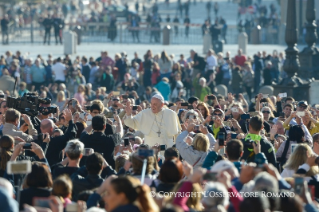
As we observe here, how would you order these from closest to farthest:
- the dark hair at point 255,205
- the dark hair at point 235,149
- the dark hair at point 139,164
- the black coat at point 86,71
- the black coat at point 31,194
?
the dark hair at point 255,205, the black coat at point 31,194, the dark hair at point 139,164, the dark hair at point 235,149, the black coat at point 86,71

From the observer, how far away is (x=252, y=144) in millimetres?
10602

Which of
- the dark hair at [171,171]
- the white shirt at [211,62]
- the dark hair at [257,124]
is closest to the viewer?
the dark hair at [171,171]

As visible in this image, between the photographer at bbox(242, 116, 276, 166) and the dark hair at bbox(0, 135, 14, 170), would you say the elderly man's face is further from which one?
the dark hair at bbox(0, 135, 14, 170)

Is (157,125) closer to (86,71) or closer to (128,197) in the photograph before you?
(128,197)

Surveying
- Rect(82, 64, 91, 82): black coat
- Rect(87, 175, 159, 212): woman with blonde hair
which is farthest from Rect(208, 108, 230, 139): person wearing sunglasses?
Rect(82, 64, 91, 82): black coat

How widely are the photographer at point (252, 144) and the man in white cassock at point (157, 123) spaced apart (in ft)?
6.97

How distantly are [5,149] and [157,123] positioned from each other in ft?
10.5

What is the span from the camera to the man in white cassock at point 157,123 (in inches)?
528

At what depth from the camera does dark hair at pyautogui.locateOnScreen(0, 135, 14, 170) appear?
10812 mm

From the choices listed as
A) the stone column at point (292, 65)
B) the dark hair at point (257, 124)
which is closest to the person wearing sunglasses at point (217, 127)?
the dark hair at point (257, 124)

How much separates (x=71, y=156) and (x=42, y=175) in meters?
1.37

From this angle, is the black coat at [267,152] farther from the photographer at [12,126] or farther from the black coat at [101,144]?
the photographer at [12,126]

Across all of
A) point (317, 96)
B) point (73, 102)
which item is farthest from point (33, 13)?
point (73, 102)

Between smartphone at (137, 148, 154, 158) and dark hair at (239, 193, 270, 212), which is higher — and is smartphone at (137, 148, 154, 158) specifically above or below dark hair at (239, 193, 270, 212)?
above
